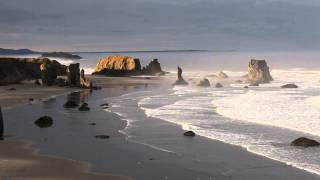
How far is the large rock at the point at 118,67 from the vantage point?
113 meters

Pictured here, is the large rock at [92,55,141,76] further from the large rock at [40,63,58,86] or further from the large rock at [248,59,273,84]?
the large rock at [40,63,58,86]

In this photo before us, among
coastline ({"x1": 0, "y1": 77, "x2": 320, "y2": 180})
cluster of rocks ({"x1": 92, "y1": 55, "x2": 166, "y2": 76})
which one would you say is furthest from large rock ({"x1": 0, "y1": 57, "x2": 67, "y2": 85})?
coastline ({"x1": 0, "y1": 77, "x2": 320, "y2": 180})

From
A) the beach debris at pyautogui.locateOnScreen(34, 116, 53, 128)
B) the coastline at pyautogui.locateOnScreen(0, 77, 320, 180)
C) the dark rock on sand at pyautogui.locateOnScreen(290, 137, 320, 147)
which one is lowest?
the coastline at pyautogui.locateOnScreen(0, 77, 320, 180)

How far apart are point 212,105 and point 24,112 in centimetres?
1392

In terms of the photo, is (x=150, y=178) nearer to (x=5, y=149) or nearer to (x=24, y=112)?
(x=5, y=149)

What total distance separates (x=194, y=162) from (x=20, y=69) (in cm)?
6891

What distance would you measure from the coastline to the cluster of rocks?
87.2m

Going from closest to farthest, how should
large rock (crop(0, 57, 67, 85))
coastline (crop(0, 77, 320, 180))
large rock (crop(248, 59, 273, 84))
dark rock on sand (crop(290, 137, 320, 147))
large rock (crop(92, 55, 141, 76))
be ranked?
coastline (crop(0, 77, 320, 180)) → dark rock on sand (crop(290, 137, 320, 147)) → large rock (crop(0, 57, 67, 85)) → large rock (crop(248, 59, 273, 84)) → large rock (crop(92, 55, 141, 76))

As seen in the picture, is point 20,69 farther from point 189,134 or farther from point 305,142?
point 305,142

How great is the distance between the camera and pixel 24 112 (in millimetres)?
39344

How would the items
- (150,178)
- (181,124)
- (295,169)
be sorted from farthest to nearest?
(181,124)
(295,169)
(150,178)

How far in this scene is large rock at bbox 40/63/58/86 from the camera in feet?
245

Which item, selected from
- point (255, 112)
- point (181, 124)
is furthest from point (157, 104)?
point (181, 124)

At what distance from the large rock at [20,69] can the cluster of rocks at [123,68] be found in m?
17.3
